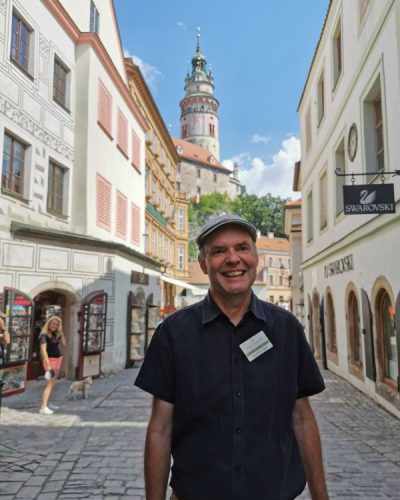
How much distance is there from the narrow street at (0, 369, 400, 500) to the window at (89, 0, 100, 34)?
11711 millimetres

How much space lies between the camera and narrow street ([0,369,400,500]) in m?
4.78

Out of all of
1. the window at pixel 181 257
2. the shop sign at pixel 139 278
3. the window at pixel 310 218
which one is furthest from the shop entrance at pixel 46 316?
the window at pixel 181 257

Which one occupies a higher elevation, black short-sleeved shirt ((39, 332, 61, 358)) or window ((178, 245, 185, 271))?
window ((178, 245, 185, 271))

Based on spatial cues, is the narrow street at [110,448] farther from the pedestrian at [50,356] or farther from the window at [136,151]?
the window at [136,151]

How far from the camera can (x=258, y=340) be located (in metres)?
2.14

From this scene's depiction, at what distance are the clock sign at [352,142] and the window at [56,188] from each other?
25.3ft

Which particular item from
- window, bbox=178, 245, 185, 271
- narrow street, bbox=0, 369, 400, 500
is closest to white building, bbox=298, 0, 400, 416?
narrow street, bbox=0, 369, 400, 500

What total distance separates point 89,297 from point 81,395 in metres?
2.99

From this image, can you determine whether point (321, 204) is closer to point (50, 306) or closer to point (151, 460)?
point (50, 306)

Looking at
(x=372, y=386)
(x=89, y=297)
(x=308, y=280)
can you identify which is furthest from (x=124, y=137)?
(x=372, y=386)

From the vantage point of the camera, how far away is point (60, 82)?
13.0m

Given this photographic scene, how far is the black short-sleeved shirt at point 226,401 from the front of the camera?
2.00 m

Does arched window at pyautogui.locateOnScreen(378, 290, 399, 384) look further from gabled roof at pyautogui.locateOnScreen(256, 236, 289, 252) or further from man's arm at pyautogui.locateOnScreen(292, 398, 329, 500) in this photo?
gabled roof at pyautogui.locateOnScreen(256, 236, 289, 252)

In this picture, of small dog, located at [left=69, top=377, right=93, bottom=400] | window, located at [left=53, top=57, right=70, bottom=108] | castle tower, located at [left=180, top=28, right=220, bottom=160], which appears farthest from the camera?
castle tower, located at [left=180, top=28, right=220, bottom=160]
